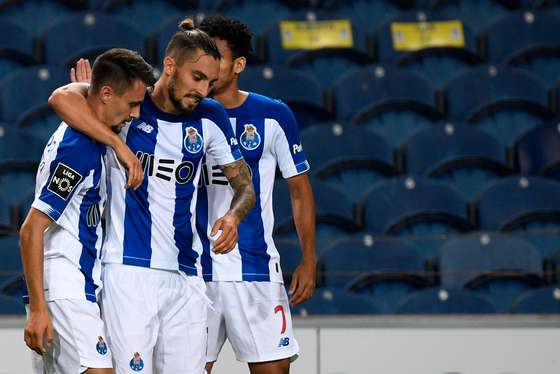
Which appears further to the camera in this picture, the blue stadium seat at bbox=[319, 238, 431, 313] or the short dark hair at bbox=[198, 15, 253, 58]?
the blue stadium seat at bbox=[319, 238, 431, 313]

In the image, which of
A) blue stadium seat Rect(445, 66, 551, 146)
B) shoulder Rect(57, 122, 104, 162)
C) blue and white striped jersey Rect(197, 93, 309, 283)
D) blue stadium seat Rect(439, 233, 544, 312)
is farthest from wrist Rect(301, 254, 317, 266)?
blue stadium seat Rect(445, 66, 551, 146)

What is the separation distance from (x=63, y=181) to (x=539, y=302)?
8.28ft

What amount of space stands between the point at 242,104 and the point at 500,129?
3456 mm

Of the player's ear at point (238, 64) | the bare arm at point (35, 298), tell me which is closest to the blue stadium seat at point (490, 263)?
the player's ear at point (238, 64)

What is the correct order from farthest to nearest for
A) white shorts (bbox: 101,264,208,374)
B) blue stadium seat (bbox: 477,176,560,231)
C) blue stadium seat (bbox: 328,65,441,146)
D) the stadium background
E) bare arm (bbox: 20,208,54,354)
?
blue stadium seat (bbox: 328,65,441,146), blue stadium seat (bbox: 477,176,560,231), the stadium background, white shorts (bbox: 101,264,208,374), bare arm (bbox: 20,208,54,354)

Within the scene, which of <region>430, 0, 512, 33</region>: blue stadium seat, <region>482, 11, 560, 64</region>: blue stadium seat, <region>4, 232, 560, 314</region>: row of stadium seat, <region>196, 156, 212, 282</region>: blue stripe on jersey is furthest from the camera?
<region>430, 0, 512, 33</region>: blue stadium seat

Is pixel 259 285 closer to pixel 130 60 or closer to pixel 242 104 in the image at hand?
pixel 242 104

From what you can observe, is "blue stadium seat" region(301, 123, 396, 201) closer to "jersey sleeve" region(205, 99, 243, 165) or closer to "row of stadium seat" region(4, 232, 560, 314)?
"row of stadium seat" region(4, 232, 560, 314)

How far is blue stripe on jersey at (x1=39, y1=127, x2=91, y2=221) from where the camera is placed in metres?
2.74

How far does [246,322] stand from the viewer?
3.44 metres

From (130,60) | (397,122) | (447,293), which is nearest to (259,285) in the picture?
(130,60)

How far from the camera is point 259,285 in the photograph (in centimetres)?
347

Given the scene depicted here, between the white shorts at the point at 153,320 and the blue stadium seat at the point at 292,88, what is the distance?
11.2ft

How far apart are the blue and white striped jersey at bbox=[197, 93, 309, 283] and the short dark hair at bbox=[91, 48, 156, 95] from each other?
0.56 meters
